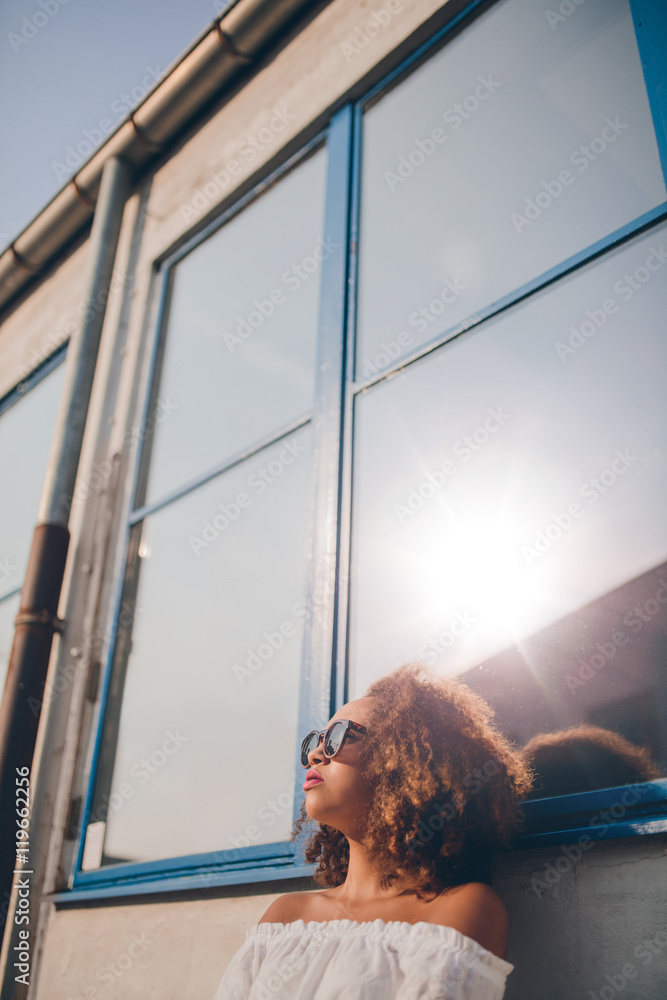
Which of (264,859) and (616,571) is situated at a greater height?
(616,571)

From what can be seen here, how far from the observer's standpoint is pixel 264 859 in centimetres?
228

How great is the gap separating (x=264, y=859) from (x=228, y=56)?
163 inches

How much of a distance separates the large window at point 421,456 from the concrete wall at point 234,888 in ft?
0.43

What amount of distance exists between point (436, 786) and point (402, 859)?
0.50 ft

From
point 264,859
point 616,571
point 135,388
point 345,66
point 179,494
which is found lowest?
point 264,859

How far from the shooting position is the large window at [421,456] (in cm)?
193

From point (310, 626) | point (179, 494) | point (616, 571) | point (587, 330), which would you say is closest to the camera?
point (616, 571)

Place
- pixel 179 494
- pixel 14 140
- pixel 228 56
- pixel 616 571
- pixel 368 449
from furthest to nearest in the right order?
pixel 14 140 < pixel 228 56 < pixel 179 494 < pixel 368 449 < pixel 616 571

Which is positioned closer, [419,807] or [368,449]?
[419,807]

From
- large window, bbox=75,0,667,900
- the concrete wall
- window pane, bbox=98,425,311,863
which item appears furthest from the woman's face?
window pane, bbox=98,425,311,863

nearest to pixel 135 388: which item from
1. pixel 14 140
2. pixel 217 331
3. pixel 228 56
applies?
pixel 217 331

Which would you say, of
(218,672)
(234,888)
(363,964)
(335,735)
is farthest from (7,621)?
(363,964)

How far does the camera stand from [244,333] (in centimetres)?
366

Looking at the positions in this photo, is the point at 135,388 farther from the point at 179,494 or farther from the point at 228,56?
the point at 228,56
